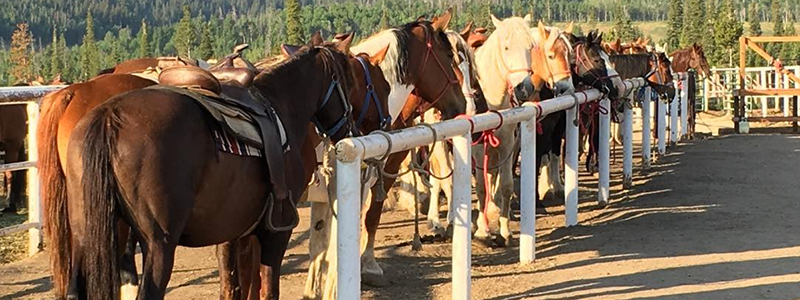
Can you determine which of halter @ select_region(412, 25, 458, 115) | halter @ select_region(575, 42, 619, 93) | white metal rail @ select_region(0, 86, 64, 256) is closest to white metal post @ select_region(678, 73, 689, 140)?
halter @ select_region(575, 42, 619, 93)

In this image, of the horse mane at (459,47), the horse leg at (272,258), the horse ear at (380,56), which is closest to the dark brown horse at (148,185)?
the horse leg at (272,258)

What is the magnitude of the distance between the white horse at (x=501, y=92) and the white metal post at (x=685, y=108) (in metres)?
11.6

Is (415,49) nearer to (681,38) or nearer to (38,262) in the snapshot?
(38,262)

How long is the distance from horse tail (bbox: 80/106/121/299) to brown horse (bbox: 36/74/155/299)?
32 centimetres

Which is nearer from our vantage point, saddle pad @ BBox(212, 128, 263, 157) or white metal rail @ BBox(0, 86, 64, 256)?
saddle pad @ BBox(212, 128, 263, 157)

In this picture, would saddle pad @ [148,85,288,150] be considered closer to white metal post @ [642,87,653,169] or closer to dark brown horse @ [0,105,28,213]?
dark brown horse @ [0,105,28,213]

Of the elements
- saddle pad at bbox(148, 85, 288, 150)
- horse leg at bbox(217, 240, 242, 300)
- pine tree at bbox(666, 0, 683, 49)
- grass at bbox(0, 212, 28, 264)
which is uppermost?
pine tree at bbox(666, 0, 683, 49)

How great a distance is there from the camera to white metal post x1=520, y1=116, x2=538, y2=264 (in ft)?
24.1

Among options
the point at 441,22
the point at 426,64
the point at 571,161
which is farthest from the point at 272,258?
the point at 571,161

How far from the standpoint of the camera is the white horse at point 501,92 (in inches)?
331

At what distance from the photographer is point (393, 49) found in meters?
6.91

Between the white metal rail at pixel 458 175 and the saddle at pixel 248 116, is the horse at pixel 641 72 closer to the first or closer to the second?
the white metal rail at pixel 458 175

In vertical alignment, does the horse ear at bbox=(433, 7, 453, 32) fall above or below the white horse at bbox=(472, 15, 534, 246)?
above

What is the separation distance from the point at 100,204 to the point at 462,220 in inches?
101
